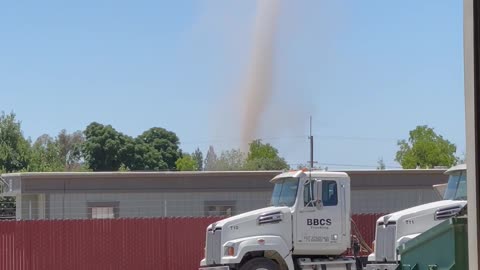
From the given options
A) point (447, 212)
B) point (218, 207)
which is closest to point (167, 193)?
point (218, 207)

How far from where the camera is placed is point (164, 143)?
10844cm

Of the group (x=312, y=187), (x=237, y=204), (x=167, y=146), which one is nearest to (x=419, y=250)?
(x=312, y=187)

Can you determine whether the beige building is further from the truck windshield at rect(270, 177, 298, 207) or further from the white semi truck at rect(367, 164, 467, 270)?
the white semi truck at rect(367, 164, 467, 270)

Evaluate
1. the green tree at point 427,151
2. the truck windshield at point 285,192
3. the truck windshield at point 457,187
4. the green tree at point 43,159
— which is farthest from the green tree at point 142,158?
the truck windshield at point 457,187

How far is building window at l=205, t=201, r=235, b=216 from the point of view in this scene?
1414 inches

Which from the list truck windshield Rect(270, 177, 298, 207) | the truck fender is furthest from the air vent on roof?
the truck fender

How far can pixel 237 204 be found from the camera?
3612 cm

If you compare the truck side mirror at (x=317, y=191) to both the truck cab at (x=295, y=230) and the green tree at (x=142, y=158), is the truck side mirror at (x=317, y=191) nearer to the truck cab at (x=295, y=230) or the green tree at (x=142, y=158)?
the truck cab at (x=295, y=230)

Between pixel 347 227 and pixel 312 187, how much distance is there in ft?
4.04

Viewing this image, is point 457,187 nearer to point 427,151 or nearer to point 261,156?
point 427,151

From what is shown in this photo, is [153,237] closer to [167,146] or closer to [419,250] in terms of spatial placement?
[419,250]

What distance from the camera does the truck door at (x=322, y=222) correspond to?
813 inches

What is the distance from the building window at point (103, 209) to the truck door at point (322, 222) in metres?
16.1

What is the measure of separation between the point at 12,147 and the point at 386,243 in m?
63.0
